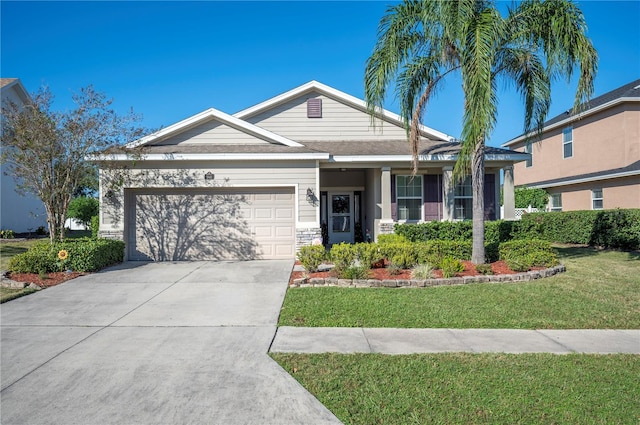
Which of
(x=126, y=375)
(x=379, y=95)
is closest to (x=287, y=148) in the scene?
(x=379, y=95)

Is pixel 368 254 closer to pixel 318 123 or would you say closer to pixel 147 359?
pixel 147 359

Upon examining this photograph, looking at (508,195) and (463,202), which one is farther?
(463,202)

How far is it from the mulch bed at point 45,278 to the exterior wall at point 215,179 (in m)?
2.48

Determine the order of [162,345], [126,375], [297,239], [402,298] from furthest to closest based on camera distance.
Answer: [297,239] → [402,298] → [162,345] → [126,375]

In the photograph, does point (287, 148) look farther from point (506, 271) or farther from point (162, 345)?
point (162, 345)

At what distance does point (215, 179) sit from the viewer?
11461 millimetres

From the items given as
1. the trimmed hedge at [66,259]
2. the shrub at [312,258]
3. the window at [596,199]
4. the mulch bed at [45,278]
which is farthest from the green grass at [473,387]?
the window at [596,199]

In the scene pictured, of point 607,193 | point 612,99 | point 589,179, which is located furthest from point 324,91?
point 607,193

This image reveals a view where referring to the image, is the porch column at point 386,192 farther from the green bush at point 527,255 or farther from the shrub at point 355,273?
the shrub at point 355,273

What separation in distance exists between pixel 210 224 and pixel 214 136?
114 inches

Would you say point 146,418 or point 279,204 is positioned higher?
point 279,204

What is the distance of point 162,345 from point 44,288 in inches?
186

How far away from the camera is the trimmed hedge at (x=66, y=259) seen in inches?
343

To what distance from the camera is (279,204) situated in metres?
11.8
